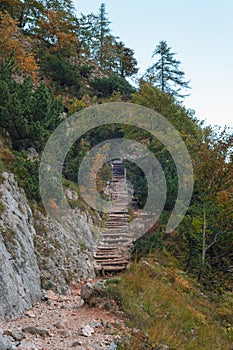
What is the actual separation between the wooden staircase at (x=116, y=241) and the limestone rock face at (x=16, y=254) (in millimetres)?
2772

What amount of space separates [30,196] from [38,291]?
3.00m

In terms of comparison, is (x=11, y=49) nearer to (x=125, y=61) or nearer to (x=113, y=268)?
(x=113, y=268)

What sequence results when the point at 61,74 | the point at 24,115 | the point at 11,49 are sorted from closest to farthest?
1. the point at 24,115
2. the point at 11,49
3. the point at 61,74

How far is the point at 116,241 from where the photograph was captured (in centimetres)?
1045

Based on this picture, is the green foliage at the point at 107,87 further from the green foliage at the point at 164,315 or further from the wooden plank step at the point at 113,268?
the green foliage at the point at 164,315

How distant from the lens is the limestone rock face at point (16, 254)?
4691 millimetres

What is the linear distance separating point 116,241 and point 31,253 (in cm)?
465

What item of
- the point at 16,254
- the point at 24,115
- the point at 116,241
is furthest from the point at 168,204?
the point at 16,254

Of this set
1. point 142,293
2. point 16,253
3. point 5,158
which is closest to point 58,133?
point 5,158

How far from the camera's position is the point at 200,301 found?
25.9ft

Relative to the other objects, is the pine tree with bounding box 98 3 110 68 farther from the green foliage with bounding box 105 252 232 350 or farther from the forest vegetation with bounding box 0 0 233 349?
the green foliage with bounding box 105 252 232 350

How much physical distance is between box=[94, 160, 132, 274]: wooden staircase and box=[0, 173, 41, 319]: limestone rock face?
2772 mm

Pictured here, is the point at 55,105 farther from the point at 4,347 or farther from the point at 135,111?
the point at 4,347

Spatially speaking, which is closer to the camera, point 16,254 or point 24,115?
point 16,254
